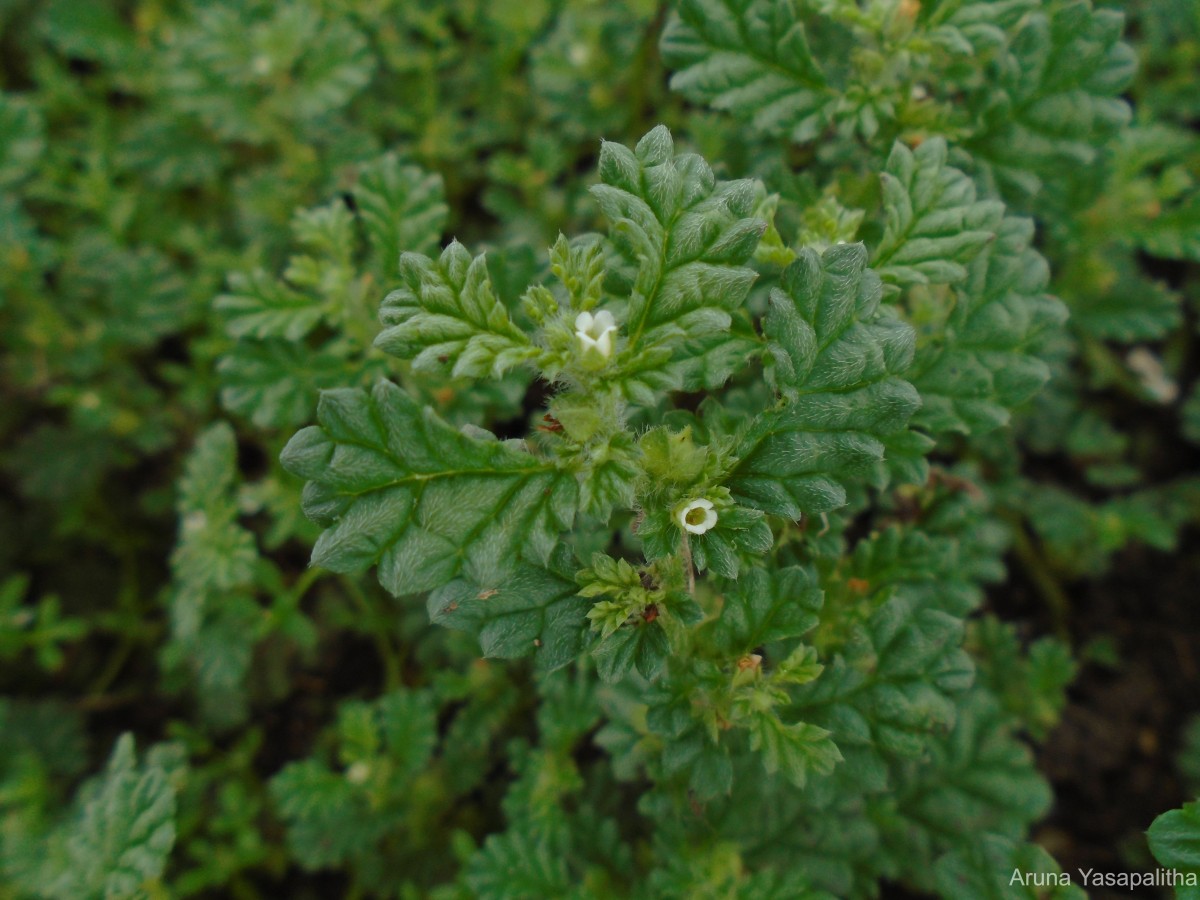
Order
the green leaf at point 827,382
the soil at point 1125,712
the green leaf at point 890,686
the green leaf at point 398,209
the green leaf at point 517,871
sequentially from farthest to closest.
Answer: the soil at point 1125,712 → the green leaf at point 398,209 → the green leaf at point 517,871 → the green leaf at point 890,686 → the green leaf at point 827,382

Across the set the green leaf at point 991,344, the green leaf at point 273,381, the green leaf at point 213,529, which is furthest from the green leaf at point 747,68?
the green leaf at point 213,529

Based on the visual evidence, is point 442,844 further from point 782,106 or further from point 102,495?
point 782,106

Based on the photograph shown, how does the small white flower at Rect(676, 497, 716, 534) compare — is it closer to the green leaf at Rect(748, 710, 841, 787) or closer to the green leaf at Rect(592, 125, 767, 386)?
the green leaf at Rect(592, 125, 767, 386)

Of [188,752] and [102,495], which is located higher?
[102,495]

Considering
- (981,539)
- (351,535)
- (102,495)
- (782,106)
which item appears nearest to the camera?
(351,535)

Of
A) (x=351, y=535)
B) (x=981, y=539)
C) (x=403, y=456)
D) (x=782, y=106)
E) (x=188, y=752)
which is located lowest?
(x=188, y=752)

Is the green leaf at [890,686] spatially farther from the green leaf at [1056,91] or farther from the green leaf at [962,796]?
the green leaf at [1056,91]

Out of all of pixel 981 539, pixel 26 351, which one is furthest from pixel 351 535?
pixel 26 351
